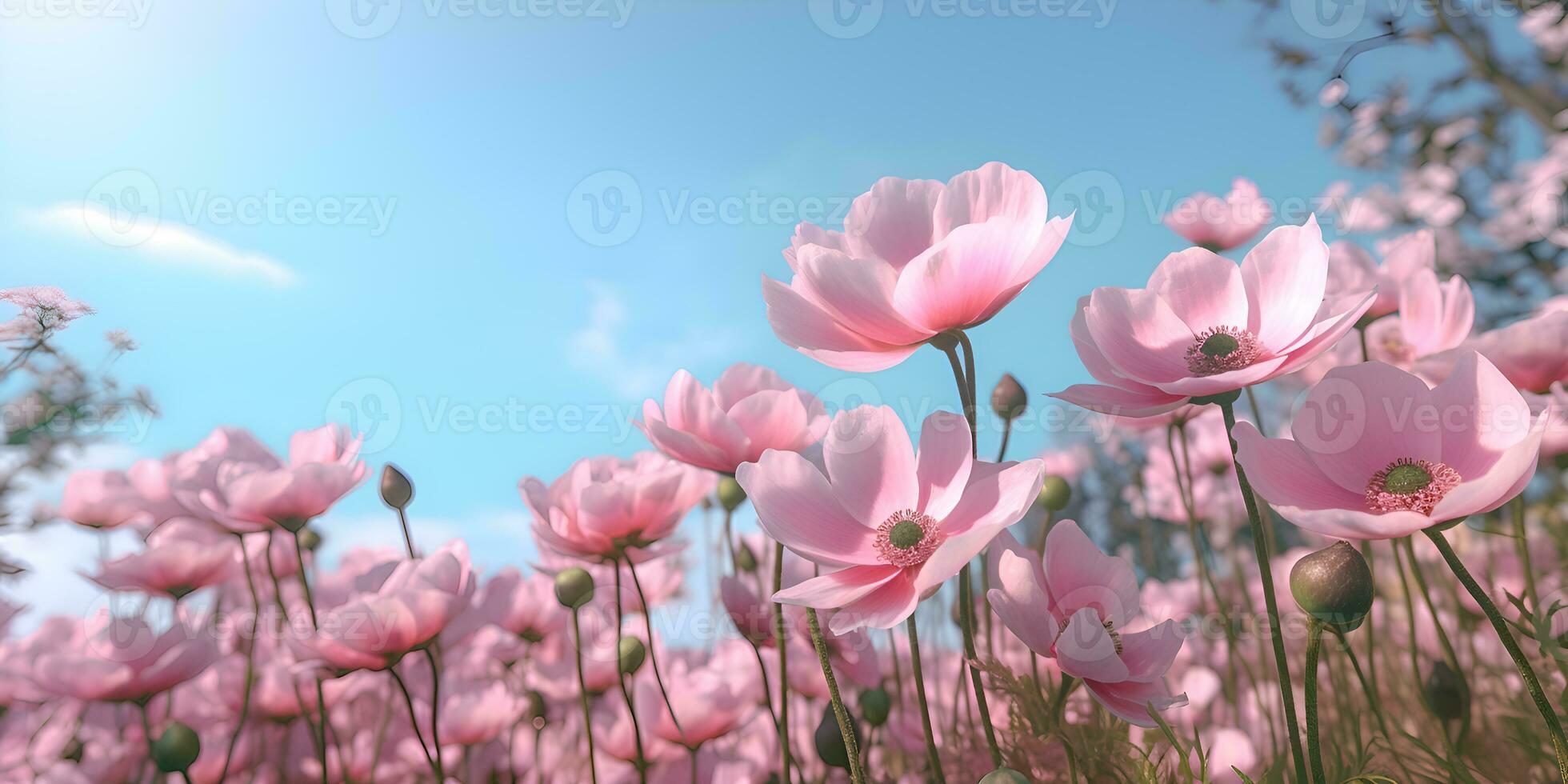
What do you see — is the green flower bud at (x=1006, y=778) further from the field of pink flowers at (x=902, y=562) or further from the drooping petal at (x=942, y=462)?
the drooping petal at (x=942, y=462)

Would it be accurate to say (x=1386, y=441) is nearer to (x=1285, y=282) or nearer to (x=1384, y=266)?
(x=1285, y=282)

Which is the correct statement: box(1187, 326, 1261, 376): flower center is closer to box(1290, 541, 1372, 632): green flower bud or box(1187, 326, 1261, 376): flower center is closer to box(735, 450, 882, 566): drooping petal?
box(1290, 541, 1372, 632): green flower bud

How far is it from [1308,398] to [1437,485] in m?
0.10

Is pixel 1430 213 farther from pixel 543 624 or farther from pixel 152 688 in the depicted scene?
pixel 152 688

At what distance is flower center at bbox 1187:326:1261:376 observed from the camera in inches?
27.4

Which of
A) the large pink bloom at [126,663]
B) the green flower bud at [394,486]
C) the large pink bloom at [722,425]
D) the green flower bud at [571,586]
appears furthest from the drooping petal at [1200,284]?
the large pink bloom at [126,663]

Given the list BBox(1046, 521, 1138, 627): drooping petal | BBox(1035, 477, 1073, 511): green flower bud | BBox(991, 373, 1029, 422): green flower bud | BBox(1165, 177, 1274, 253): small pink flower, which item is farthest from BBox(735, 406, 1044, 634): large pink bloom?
BBox(1165, 177, 1274, 253): small pink flower

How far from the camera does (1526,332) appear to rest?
37.7 inches

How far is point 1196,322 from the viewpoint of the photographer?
2.47 feet

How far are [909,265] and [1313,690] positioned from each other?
0.40m

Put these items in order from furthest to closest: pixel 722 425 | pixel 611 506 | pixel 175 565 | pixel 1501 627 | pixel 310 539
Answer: pixel 310 539
pixel 175 565
pixel 611 506
pixel 722 425
pixel 1501 627

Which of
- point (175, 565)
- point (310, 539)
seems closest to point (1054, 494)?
point (175, 565)

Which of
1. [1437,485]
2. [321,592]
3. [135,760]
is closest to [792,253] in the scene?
[1437,485]

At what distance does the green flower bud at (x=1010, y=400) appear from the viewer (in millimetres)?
1002
